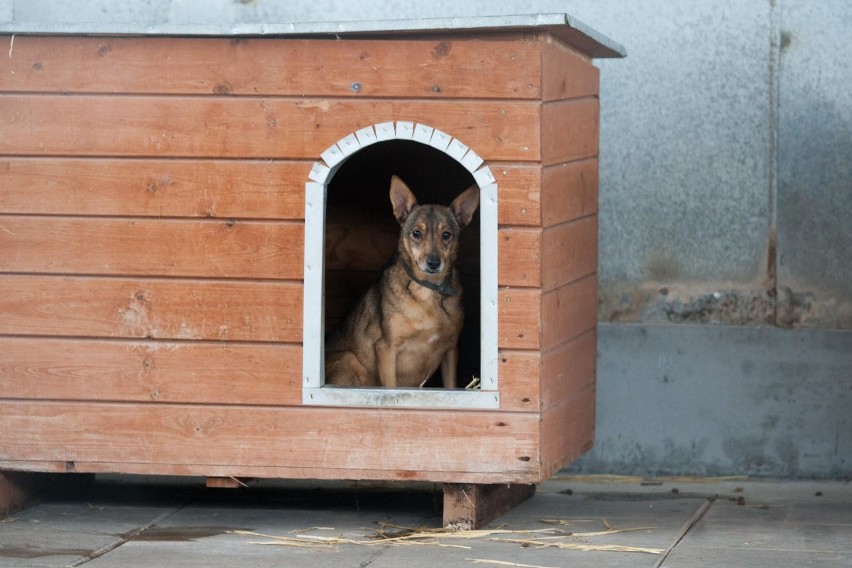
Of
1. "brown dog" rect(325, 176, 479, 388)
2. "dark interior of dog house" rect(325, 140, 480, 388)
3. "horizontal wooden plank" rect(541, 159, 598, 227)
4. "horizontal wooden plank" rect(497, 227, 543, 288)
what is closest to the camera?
"horizontal wooden plank" rect(497, 227, 543, 288)

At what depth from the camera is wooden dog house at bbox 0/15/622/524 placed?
523 centimetres

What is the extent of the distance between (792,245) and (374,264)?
86.3 inches

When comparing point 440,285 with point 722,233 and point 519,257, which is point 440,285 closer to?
point 519,257

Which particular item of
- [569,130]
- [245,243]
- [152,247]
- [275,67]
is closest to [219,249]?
[245,243]

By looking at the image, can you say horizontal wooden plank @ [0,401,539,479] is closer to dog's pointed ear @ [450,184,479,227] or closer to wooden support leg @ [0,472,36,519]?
wooden support leg @ [0,472,36,519]

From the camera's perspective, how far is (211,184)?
5.39m

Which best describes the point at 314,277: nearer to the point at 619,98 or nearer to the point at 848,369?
the point at 619,98

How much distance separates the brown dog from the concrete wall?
53.7 inches

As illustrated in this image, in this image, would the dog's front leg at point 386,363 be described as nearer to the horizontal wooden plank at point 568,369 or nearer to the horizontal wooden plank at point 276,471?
the horizontal wooden plank at point 276,471

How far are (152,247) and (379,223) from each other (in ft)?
5.79

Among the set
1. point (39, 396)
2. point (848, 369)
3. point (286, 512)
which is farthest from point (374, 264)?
point (848, 369)

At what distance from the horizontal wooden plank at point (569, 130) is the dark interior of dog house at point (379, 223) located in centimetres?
86

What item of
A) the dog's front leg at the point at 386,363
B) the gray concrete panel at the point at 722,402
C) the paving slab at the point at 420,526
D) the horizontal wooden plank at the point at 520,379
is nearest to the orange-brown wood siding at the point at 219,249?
the horizontal wooden plank at the point at 520,379

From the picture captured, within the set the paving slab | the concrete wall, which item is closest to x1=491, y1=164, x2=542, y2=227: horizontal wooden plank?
the paving slab
